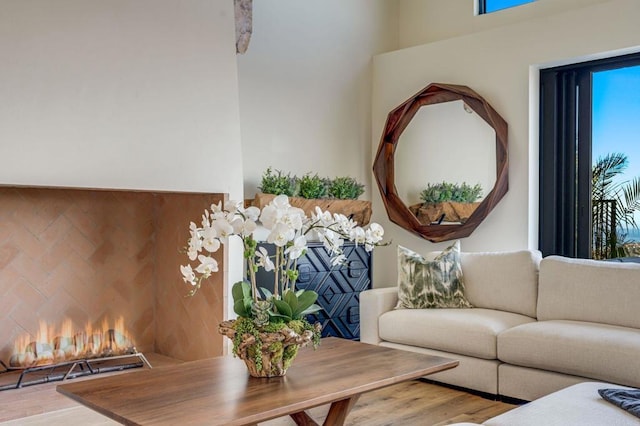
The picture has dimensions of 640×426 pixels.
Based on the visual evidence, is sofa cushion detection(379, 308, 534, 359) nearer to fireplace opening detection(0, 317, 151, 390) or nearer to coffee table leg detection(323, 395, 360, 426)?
coffee table leg detection(323, 395, 360, 426)

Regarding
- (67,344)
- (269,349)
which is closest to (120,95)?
(67,344)

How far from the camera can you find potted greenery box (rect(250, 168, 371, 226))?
4.57 meters

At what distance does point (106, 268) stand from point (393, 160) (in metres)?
2.49

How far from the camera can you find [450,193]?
5152mm

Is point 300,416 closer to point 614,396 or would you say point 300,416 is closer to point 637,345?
point 614,396

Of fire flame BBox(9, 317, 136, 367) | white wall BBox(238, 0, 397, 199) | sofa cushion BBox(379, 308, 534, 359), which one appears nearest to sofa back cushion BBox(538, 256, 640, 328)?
sofa cushion BBox(379, 308, 534, 359)

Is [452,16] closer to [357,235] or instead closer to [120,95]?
[120,95]

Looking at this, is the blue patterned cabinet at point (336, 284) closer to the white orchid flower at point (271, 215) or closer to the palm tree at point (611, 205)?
the palm tree at point (611, 205)

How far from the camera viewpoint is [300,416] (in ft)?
8.82

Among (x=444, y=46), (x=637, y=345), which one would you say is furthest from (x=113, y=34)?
(x=637, y=345)

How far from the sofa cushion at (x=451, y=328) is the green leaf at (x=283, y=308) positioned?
5.63ft

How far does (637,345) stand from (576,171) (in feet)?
5.96

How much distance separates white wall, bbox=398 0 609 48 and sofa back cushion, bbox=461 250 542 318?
190 centimetres

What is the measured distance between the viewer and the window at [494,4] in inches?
202
